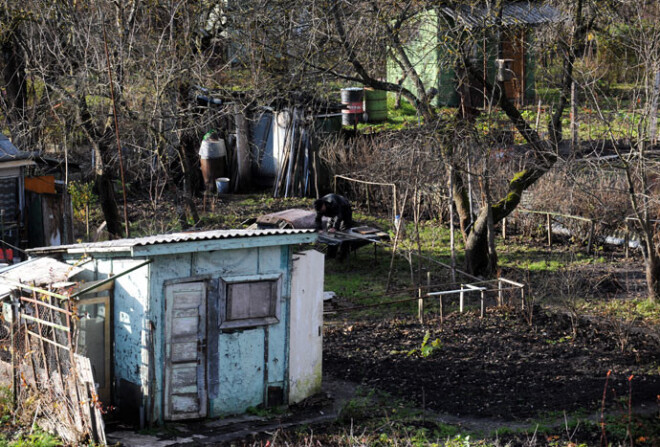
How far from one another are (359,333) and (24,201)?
6.72 m

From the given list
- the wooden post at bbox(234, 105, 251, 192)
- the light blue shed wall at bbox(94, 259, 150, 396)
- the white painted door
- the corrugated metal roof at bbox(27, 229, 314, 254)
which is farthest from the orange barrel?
the light blue shed wall at bbox(94, 259, 150, 396)

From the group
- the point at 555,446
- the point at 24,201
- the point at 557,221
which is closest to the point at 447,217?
the point at 557,221

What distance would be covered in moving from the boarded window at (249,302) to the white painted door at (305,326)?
0.93 ft

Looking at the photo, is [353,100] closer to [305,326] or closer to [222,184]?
[222,184]

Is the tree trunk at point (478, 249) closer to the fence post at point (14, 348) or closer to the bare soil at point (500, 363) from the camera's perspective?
the bare soil at point (500, 363)

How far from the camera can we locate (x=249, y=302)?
934cm

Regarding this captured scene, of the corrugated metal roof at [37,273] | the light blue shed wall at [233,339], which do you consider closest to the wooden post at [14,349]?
the corrugated metal roof at [37,273]

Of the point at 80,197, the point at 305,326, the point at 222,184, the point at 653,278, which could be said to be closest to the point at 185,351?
the point at 305,326

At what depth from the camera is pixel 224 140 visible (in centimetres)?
2227

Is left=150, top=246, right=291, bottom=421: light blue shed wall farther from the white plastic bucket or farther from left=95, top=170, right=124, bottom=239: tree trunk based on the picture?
the white plastic bucket

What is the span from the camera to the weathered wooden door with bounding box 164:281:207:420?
29.2 feet

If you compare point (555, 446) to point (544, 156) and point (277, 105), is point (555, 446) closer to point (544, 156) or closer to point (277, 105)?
point (544, 156)

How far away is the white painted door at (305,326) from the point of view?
973 cm

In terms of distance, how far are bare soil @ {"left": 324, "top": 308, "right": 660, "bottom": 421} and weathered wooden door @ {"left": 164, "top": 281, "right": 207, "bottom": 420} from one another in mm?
2322
